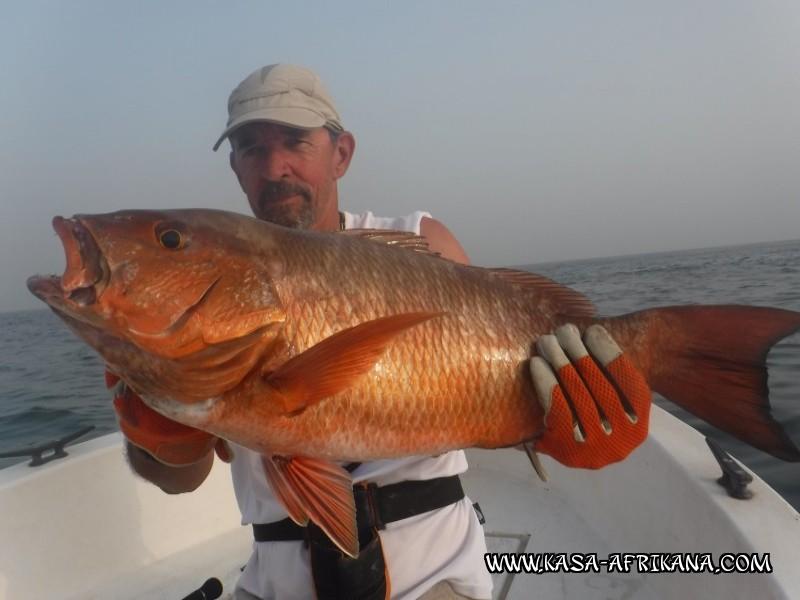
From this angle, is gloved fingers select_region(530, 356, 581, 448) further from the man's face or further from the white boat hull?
the man's face

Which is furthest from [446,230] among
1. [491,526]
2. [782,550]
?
[491,526]

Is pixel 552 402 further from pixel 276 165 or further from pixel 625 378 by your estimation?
pixel 276 165

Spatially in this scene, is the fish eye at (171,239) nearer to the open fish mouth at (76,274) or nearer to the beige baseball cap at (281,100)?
the open fish mouth at (76,274)

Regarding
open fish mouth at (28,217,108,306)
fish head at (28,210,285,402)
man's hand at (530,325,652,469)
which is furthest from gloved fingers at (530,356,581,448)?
open fish mouth at (28,217,108,306)

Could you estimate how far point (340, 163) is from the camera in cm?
294

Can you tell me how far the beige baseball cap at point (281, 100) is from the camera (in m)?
2.51

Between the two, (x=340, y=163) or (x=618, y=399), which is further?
(x=340, y=163)

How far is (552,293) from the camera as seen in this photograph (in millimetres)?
1902

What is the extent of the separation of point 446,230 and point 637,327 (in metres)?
1.16

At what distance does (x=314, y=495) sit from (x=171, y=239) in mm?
823

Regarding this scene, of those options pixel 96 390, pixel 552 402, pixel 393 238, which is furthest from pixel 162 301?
pixel 96 390

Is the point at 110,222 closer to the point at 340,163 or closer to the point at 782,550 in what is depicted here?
the point at 340,163

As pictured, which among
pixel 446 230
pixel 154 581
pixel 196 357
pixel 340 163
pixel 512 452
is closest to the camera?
pixel 196 357

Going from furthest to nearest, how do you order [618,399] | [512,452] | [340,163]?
[512,452] < [340,163] < [618,399]
